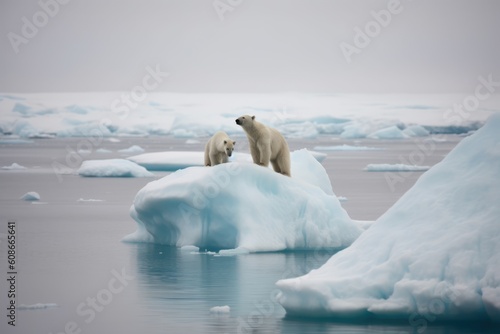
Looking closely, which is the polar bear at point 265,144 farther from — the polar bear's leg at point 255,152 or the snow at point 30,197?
the snow at point 30,197

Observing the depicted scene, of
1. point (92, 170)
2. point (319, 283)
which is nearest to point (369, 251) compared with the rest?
point (319, 283)

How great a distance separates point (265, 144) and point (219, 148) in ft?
2.66

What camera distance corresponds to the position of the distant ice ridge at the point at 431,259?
8.15 m

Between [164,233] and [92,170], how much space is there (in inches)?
799

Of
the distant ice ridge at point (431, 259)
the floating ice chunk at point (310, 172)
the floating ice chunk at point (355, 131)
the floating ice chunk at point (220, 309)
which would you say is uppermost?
the floating ice chunk at point (355, 131)

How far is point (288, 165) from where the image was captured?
1437 centimetres

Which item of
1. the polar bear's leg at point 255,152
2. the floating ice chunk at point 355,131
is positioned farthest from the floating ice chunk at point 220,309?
the floating ice chunk at point 355,131

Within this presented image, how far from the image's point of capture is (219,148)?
45.6 ft

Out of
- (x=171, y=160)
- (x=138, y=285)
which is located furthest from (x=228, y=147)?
(x=171, y=160)

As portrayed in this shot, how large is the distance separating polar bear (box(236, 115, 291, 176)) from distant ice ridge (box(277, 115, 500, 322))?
4510mm

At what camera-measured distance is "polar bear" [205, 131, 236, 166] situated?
45.3 ft

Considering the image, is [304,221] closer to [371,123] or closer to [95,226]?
[95,226]

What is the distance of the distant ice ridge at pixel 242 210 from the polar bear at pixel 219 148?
14.7 inches

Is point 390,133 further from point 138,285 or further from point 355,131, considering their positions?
point 138,285
